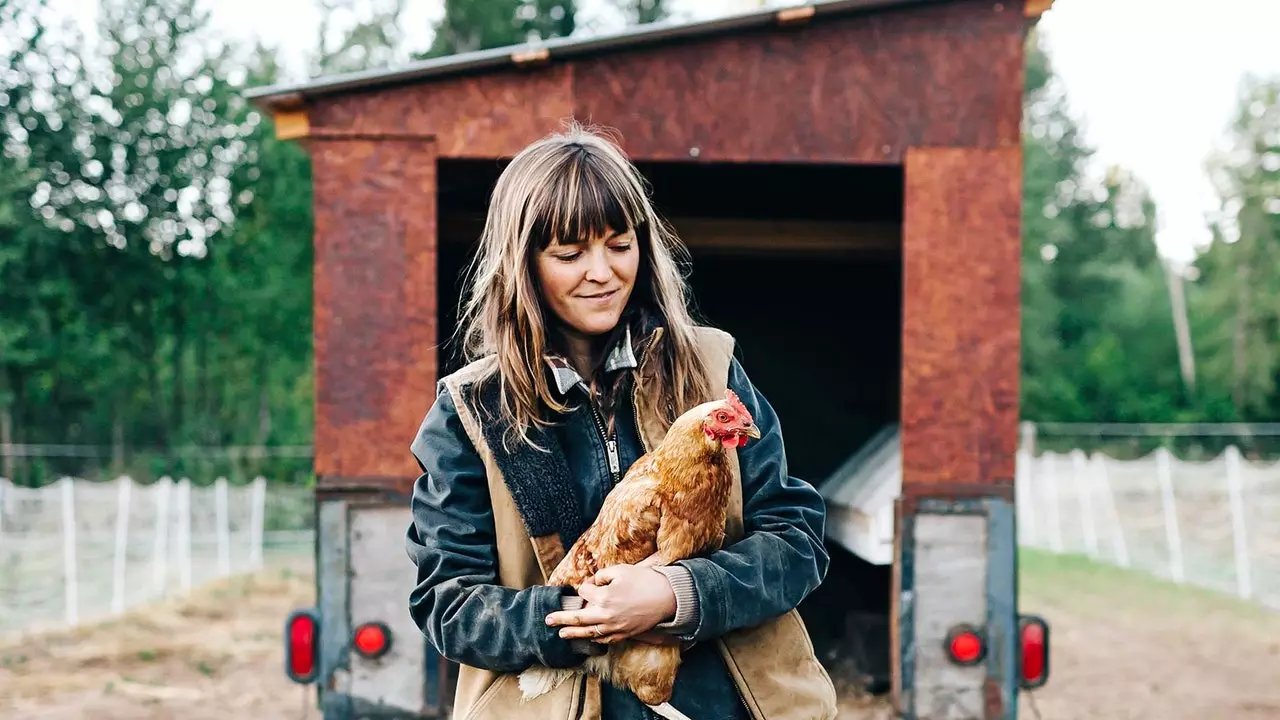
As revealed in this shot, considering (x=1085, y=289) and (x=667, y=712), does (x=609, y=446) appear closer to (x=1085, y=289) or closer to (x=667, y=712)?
(x=667, y=712)

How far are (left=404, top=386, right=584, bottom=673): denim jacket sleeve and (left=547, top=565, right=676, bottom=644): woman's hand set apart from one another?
0.15 feet

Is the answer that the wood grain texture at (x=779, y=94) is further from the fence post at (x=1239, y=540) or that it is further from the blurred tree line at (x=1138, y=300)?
the blurred tree line at (x=1138, y=300)

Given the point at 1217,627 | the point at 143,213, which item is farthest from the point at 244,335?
the point at 1217,627

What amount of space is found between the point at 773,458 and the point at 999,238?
1554 millimetres

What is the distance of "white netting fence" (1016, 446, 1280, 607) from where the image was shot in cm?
1145

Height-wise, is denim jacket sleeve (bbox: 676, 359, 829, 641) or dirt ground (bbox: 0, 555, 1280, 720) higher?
denim jacket sleeve (bbox: 676, 359, 829, 641)

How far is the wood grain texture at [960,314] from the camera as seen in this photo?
121 inches

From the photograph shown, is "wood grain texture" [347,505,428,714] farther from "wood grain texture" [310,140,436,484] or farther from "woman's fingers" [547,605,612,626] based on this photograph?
"woman's fingers" [547,605,612,626]

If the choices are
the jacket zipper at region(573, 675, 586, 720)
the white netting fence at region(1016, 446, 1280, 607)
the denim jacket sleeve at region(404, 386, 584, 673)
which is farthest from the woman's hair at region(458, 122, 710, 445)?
the white netting fence at region(1016, 446, 1280, 607)

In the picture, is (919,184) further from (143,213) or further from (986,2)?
(143,213)

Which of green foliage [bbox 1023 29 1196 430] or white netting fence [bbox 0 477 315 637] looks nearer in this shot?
white netting fence [bbox 0 477 315 637]

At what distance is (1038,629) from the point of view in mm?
3217

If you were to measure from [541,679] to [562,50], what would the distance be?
1.96 meters

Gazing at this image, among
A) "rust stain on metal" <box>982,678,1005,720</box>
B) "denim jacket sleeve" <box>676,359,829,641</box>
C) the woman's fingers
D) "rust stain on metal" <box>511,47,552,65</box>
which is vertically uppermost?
"rust stain on metal" <box>511,47,552,65</box>
